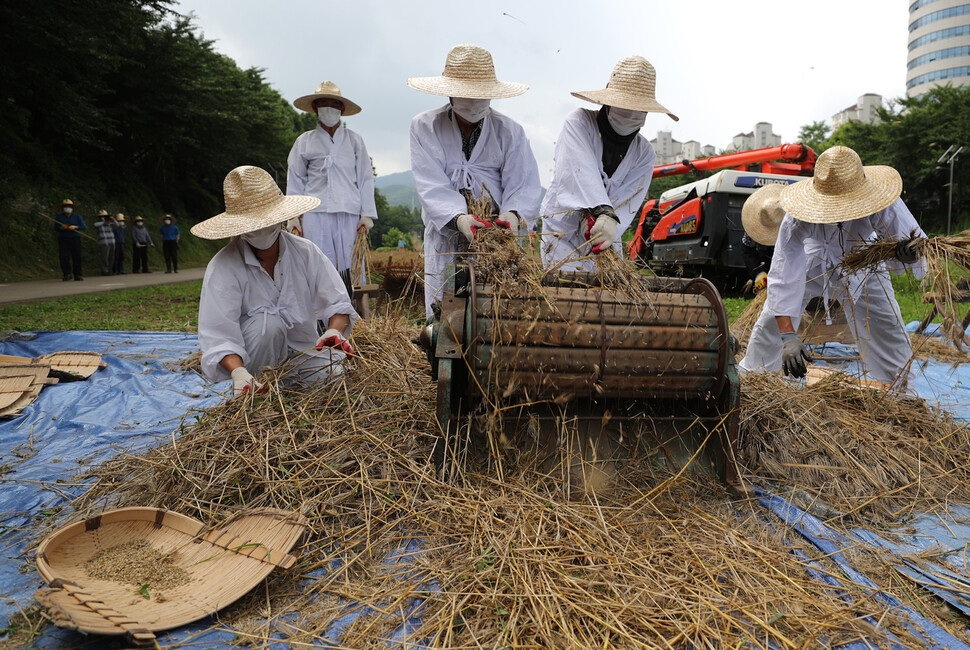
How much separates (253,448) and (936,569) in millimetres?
2602

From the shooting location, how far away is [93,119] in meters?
16.9

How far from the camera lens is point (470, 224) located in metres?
3.21

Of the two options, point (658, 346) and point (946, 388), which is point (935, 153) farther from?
point (658, 346)

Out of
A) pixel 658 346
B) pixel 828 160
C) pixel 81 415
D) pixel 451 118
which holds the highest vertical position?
pixel 451 118

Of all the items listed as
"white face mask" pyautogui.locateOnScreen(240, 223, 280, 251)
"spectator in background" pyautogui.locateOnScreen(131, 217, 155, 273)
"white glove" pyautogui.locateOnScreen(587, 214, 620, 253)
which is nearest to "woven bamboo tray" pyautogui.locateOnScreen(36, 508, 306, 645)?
"white face mask" pyautogui.locateOnScreen(240, 223, 280, 251)

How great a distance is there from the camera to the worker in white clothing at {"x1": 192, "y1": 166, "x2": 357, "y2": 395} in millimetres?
2965

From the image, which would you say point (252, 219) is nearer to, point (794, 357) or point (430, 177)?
point (430, 177)

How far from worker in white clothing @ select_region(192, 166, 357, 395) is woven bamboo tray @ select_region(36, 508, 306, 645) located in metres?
0.75

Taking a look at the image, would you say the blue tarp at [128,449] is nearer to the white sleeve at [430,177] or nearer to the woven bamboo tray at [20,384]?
the woven bamboo tray at [20,384]

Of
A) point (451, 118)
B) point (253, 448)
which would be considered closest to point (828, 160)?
point (451, 118)

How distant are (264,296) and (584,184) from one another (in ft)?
6.13

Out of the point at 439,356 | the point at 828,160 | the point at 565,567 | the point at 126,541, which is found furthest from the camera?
the point at 828,160

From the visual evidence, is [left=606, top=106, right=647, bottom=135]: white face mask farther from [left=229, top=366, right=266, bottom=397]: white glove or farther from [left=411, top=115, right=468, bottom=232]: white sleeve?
[left=229, top=366, right=266, bottom=397]: white glove

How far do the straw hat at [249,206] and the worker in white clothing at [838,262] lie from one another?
2.83 m
